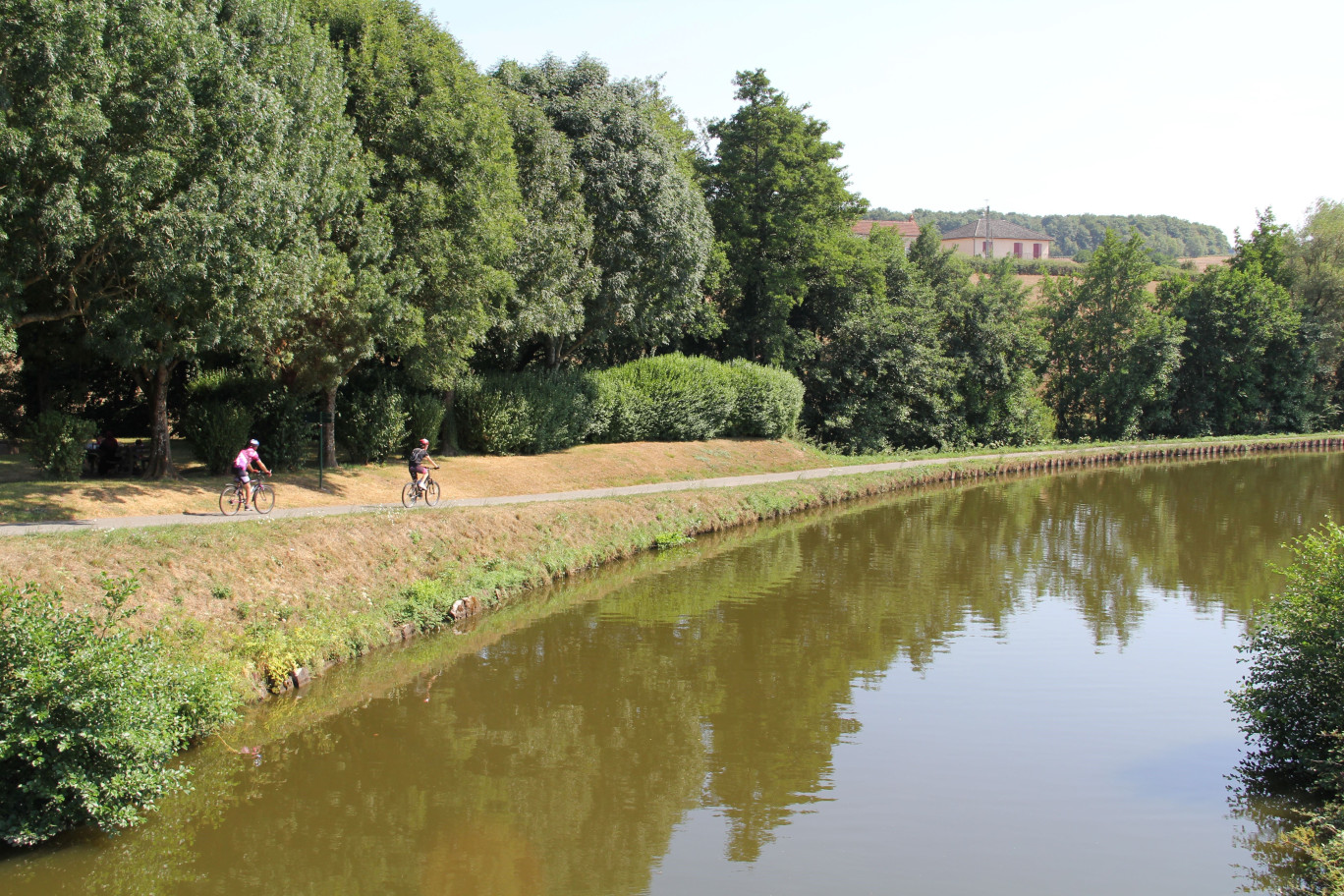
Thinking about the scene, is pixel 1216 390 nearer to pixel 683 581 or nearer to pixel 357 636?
pixel 683 581

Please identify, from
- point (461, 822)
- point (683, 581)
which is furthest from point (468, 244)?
point (461, 822)

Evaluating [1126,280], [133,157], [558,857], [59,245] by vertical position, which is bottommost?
[558,857]

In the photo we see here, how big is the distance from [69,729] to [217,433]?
1529 centimetres

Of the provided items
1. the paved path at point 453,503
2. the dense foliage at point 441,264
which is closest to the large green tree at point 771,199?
the dense foliage at point 441,264

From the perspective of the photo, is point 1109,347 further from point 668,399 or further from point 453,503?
point 453,503

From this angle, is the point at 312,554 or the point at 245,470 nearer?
the point at 312,554

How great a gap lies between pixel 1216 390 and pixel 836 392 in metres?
30.1

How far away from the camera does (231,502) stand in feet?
64.6

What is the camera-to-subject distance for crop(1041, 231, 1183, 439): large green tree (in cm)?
5719

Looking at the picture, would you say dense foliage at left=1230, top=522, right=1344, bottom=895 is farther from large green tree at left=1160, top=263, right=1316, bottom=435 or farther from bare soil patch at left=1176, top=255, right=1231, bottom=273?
bare soil patch at left=1176, top=255, right=1231, bottom=273

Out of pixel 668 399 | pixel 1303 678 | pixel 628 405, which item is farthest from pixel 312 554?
pixel 668 399

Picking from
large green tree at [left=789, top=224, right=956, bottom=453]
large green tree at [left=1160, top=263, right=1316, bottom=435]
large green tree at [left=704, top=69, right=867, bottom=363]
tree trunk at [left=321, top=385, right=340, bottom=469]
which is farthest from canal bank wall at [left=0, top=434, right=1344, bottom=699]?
large green tree at [left=1160, top=263, right=1316, bottom=435]

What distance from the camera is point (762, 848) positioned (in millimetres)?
9188

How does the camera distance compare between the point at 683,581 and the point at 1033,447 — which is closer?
the point at 683,581
